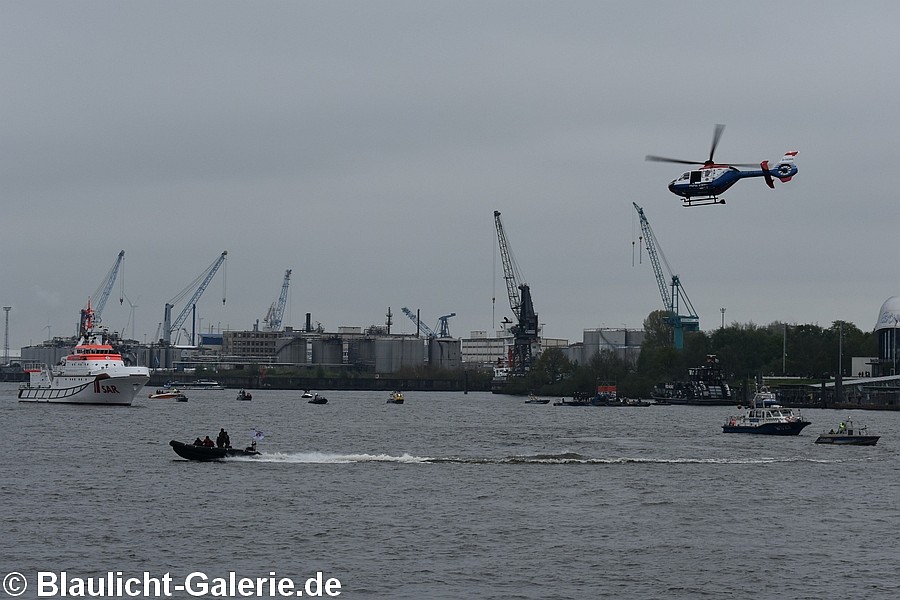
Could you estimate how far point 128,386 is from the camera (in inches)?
6777

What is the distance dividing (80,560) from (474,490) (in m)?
26.2

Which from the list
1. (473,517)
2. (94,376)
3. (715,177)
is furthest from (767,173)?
(94,376)

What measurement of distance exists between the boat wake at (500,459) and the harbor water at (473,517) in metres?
0.23

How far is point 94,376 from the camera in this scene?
16988cm

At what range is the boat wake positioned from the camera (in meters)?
85.7

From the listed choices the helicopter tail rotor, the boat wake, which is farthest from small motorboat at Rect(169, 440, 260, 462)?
the helicopter tail rotor

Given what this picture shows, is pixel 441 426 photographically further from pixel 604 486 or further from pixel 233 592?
pixel 233 592

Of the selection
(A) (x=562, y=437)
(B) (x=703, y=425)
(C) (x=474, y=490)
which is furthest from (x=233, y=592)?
(B) (x=703, y=425)

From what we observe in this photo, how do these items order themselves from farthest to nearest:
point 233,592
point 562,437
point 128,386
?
point 128,386
point 562,437
point 233,592

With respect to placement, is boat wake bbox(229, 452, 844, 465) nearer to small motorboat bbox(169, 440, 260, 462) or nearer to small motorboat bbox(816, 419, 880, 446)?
small motorboat bbox(169, 440, 260, 462)

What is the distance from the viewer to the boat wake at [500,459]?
85.7m

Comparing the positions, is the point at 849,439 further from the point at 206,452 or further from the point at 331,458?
the point at 206,452

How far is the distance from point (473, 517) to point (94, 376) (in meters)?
119

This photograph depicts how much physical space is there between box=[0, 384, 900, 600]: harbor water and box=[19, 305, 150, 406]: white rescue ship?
6154cm
